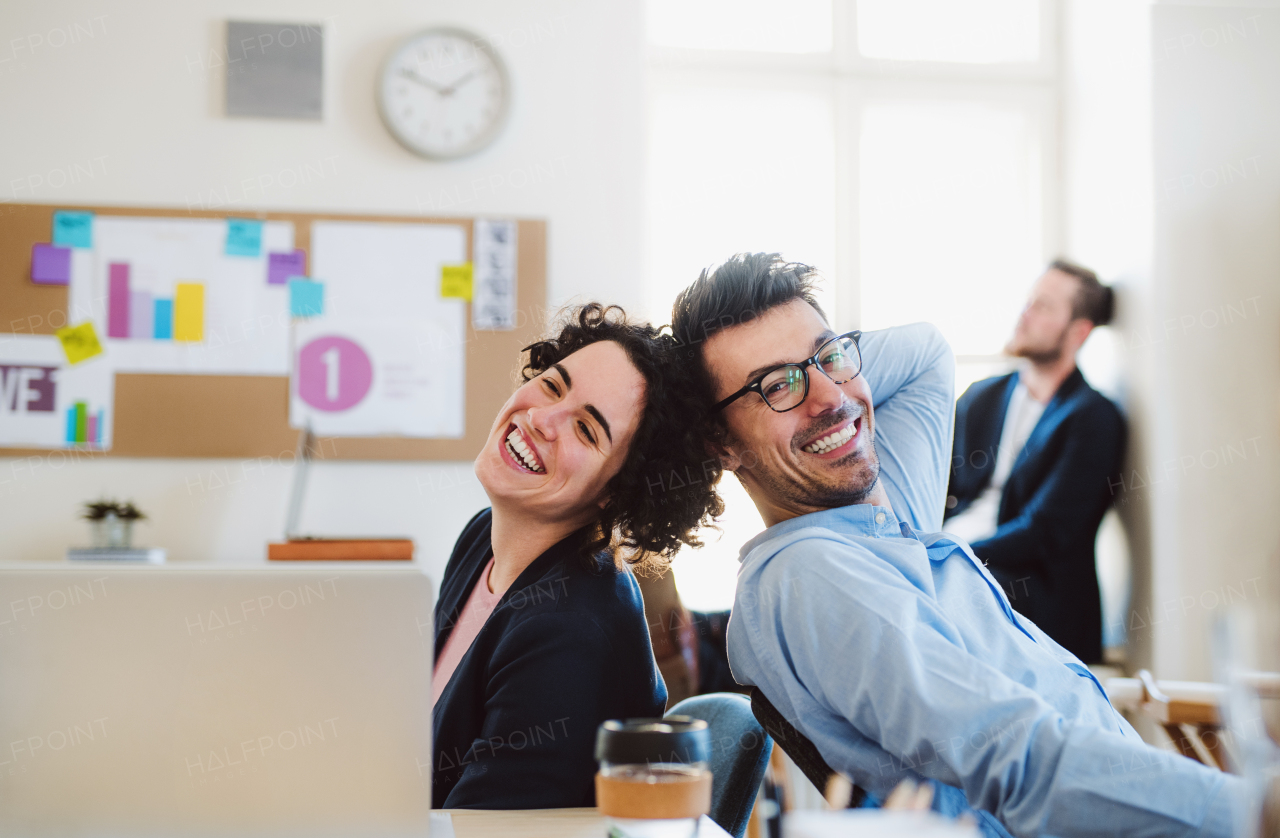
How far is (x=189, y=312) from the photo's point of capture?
2783 millimetres

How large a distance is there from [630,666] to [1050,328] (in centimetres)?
211

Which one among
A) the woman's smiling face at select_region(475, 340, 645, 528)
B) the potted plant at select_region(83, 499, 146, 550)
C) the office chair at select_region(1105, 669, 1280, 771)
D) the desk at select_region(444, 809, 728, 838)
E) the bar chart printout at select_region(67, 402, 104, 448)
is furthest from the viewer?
the bar chart printout at select_region(67, 402, 104, 448)

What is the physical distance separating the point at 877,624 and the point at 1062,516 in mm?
1812

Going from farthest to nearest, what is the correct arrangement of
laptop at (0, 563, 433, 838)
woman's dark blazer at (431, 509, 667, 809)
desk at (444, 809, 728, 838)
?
woman's dark blazer at (431, 509, 667, 809) → desk at (444, 809, 728, 838) → laptop at (0, 563, 433, 838)

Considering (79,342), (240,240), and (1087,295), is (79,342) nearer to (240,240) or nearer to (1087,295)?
(240,240)

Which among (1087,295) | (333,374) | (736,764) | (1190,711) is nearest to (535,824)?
(736,764)

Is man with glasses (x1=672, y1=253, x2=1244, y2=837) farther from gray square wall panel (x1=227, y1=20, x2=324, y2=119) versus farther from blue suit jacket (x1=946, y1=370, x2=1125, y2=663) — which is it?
gray square wall panel (x1=227, y1=20, x2=324, y2=119)

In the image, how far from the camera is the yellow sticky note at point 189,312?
2.78m

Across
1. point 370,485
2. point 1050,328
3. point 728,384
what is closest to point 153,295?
point 370,485

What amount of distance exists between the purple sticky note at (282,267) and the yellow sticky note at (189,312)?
190 millimetres

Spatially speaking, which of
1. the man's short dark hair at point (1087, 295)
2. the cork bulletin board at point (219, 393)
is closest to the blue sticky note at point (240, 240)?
the cork bulletin board at point (219, 393)

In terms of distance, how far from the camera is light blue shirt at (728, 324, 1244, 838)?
0.93 meters

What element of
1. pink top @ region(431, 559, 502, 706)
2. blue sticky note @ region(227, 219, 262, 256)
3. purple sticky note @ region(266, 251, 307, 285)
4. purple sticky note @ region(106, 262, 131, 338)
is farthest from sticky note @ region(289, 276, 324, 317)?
pink top @ region(431, 559, 502, 706)

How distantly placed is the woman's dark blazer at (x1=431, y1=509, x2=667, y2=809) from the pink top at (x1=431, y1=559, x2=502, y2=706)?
50 mm
